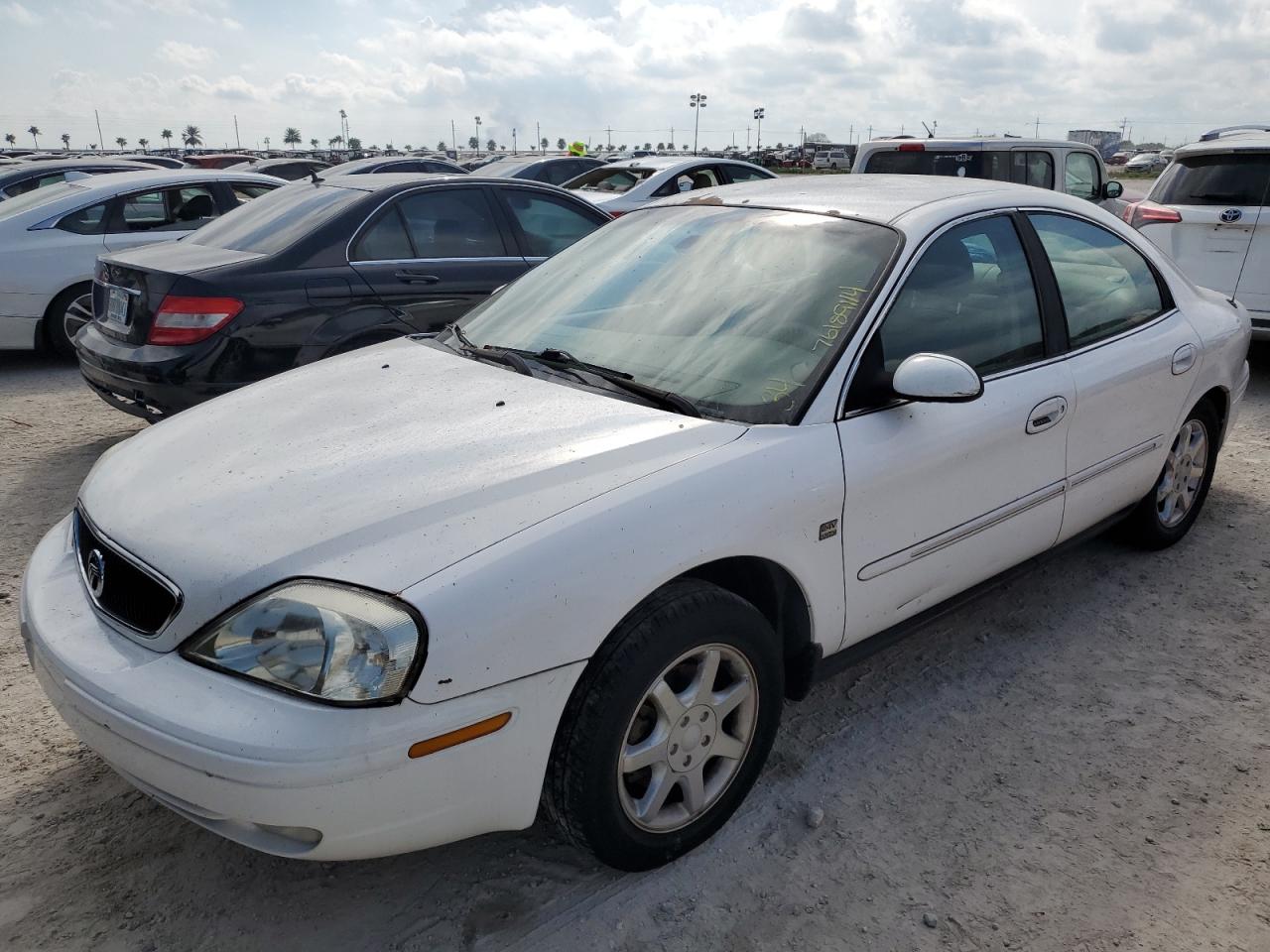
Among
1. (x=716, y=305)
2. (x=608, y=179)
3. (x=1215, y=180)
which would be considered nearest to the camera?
(x=716, y=305)

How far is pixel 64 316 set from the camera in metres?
7.73

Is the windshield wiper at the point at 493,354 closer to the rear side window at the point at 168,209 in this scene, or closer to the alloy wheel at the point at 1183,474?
the alloy wheel at the point at 1183,474

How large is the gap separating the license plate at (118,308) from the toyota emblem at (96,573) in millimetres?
3063

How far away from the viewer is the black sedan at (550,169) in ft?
45.4

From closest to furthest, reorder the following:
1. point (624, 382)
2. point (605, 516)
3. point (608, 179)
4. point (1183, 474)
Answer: point (605, 516) < point (624, 382) < point (1183, 474) < point (608, 179)

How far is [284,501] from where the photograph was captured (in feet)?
7.60

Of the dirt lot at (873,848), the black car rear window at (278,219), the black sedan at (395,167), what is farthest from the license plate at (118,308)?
the black sedan at (395,167)

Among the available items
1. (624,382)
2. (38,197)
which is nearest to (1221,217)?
(624,382)

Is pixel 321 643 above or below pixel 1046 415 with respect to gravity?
below

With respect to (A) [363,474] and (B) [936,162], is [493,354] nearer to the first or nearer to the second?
(A) [363,474]

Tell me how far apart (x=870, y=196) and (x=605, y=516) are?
68.9 inches

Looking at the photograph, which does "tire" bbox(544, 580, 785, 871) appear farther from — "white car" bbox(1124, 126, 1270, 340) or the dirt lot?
"white car" bbox(1124, 126, 1270, 340)

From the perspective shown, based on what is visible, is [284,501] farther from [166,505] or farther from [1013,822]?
[1013,822]

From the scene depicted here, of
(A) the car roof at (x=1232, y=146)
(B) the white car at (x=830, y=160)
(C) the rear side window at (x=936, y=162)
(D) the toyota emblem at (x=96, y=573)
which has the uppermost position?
(A) the car roof at (x=1232, y=146)
